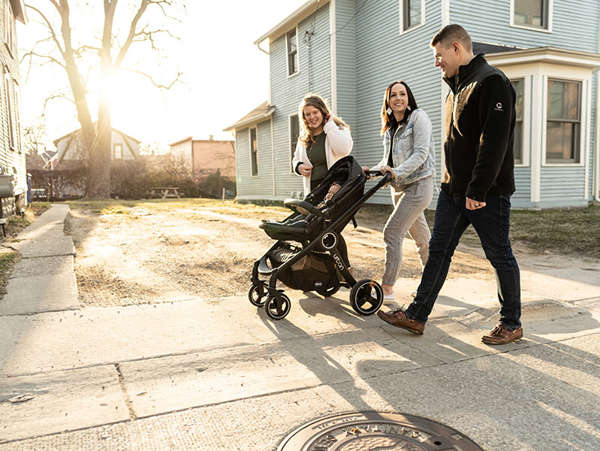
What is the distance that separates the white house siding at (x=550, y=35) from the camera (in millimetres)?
12703

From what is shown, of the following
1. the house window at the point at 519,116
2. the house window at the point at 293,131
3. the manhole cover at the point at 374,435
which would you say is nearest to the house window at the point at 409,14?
the house window at the point at 519,116

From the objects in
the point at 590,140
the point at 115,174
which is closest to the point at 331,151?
the point at 590,140

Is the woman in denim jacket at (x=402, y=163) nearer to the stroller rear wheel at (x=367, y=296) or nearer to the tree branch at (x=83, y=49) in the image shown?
the stroller rear wheel at (x=367, y=296)

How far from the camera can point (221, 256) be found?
22.1 feet

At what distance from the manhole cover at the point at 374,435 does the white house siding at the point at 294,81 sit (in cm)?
1486

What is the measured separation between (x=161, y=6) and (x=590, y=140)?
2091 cm

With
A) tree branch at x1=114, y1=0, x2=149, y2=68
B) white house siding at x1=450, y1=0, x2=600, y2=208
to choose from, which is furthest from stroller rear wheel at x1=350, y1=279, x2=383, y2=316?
tree branch at x1=114, y1=0, x2=149, y2=68

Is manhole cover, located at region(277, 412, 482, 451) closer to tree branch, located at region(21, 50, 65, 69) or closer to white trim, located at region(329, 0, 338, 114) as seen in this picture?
white trim, located at region(329, 0, 338, 114)

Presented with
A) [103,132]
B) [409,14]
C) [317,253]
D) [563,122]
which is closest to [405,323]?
[317,253]

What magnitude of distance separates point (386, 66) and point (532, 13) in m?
4.37

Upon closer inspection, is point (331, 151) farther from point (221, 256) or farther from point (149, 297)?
point (221, 256)

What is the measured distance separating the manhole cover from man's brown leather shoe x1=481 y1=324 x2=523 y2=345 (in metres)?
1.32

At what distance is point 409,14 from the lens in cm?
1402

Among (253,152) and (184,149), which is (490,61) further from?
(184,149)
